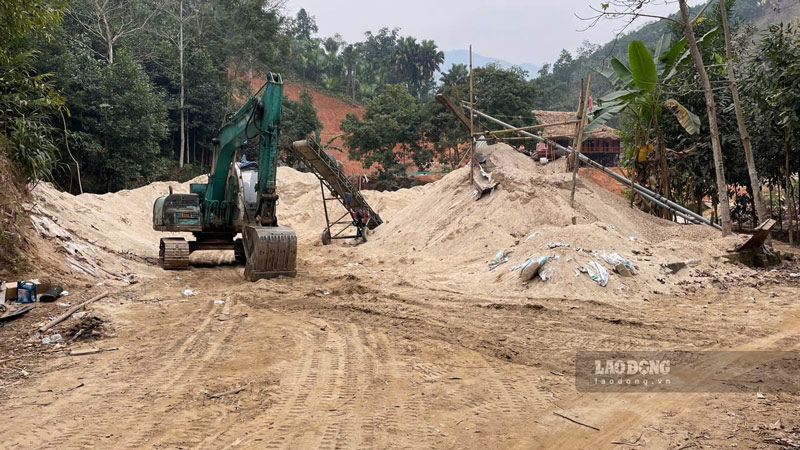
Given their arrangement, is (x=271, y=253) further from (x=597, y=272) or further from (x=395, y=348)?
(x=597, y=272)

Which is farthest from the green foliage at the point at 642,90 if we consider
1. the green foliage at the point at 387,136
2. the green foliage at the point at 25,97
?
the green foliage at the point at 387,136

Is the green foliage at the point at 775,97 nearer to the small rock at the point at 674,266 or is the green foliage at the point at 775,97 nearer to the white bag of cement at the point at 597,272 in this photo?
the small rock at the point at 674,266

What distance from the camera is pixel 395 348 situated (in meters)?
5.18

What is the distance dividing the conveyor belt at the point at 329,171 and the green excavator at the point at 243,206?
10.8ft

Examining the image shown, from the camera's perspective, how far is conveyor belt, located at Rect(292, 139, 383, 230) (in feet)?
48.1

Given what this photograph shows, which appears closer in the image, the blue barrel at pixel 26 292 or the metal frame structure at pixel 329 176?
the blue barrel at pixel 26 292

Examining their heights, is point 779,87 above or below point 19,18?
above

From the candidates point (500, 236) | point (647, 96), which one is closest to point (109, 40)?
point (500, 236)

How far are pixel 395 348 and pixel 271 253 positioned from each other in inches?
171

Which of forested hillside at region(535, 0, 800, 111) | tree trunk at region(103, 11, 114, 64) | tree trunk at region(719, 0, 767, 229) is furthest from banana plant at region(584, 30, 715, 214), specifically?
forested hillside at region(535, 0, 800, 111)

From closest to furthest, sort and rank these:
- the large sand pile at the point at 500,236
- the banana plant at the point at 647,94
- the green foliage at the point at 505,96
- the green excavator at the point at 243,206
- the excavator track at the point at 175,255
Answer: the large sand pile at the point at 500,236 → the green excavator at the point at 243,206 → the excavator track at the point at 175,255 → the banana plant at the point at 647,94 → the green foliage at the point at 505,96

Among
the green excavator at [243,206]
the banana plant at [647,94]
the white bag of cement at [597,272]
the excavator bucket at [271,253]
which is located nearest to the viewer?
the white bag of cement at [597,272]

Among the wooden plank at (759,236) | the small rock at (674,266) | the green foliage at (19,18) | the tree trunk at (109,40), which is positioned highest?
the tree trunk at (109,40)

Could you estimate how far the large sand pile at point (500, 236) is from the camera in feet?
27.5
